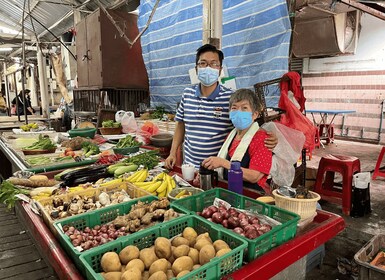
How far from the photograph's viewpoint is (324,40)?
819 cm

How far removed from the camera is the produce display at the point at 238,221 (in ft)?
4.65

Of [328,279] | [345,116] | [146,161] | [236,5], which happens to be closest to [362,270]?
[328,279]

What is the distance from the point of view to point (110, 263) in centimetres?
119

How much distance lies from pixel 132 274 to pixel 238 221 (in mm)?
632

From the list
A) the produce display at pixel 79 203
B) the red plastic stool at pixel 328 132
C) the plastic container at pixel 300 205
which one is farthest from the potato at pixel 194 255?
the red plastic stool at pixel 328 132

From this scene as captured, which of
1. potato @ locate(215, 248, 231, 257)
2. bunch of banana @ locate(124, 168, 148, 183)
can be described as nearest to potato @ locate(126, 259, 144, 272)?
potato @ locate(215, 248, 231, 257)

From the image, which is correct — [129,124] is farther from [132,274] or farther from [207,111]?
[132,274]

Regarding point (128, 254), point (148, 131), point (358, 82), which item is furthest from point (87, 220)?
point (358, 82)

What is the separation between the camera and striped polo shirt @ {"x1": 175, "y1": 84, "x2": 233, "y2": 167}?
2817 mm

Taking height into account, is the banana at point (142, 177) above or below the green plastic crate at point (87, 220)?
above

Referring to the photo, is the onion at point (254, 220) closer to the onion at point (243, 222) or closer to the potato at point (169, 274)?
the onion at point (243, 222)

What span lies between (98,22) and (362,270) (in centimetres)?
623

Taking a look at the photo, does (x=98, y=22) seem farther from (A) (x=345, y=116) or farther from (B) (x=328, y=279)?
(A) (x=345, y=116)

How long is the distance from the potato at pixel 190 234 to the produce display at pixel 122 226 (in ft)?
0.51
